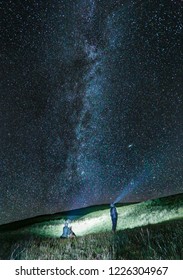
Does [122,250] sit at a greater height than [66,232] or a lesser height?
lesser

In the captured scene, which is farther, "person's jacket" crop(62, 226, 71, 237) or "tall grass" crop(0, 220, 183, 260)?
"person's jacket" crop(62, 226, 71, 237)

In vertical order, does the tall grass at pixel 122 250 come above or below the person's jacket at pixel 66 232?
below

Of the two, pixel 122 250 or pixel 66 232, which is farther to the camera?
pixel 66 232

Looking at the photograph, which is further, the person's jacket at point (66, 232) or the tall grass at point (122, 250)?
the person's jacket at point (66, 232)

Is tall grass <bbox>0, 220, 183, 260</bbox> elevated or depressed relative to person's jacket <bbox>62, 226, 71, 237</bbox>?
depressed
